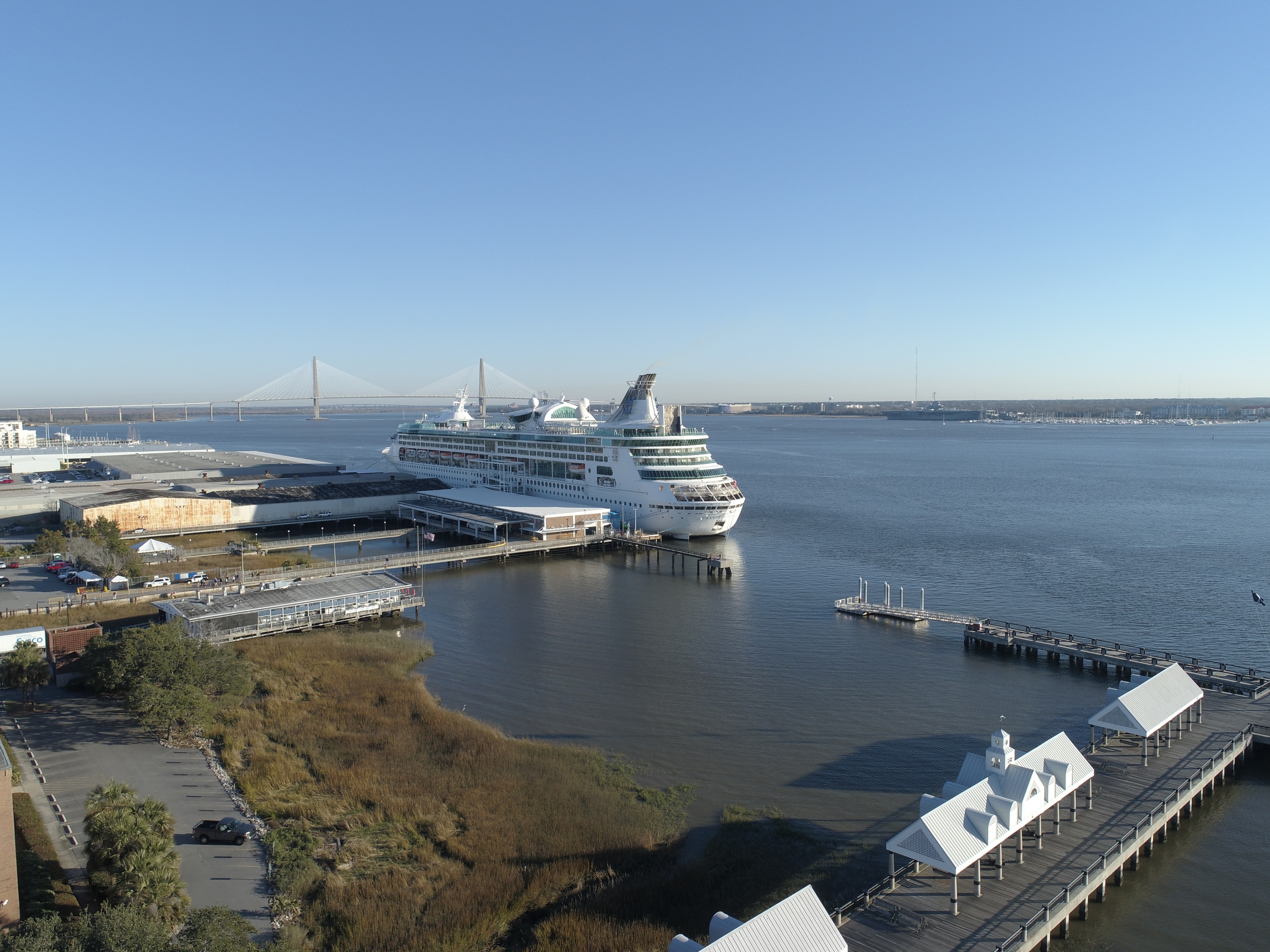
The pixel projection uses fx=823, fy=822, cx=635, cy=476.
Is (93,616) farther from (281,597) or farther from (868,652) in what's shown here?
(868,652)

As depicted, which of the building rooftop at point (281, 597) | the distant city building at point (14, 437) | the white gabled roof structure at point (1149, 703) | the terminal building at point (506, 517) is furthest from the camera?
the distant city building at point (14, 437)

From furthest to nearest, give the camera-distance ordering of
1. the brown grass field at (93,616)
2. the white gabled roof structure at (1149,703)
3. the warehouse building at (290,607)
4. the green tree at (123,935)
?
the warehouse building at (290,607) < the brown grass field at (93,616) < the white gabled roof structure at (1149,703) < the green tree at (123,935)

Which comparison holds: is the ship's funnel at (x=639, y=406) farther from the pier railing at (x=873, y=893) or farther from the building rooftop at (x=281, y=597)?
the pier railing at (x=873, y=893)

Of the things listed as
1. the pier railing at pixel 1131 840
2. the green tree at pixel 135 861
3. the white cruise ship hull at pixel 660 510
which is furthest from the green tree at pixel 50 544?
the pier railing at pixel 1131 840

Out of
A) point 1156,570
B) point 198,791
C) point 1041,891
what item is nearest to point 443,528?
point 198,791

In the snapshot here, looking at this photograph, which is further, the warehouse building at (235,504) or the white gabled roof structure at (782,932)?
the warehouse building at (235,504)

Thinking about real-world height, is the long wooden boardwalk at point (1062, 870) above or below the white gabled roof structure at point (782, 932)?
below

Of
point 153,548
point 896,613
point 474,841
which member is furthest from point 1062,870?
point 153,548
